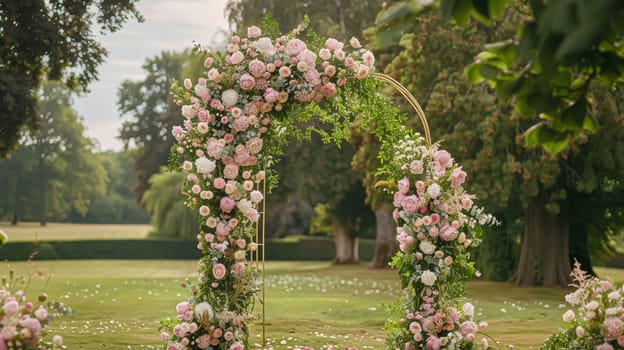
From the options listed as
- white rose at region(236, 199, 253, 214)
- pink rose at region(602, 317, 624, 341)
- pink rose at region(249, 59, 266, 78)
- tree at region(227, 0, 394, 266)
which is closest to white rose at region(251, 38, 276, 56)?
pink rose at region(249, 59, 266, 78)

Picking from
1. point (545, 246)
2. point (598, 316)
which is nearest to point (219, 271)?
point (598, 316)

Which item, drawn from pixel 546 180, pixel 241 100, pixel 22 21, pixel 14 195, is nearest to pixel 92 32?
pixel 22 21

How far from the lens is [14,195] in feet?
157

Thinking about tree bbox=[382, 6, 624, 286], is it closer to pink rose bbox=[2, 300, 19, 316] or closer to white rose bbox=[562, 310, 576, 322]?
white rose bbox=[562, 310, 576, 322]

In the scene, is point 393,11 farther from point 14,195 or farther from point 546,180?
point 14,195

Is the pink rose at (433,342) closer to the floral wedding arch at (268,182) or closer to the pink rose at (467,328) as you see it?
the floral wedding arch at (268,182)

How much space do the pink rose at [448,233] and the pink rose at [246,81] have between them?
6.77ft

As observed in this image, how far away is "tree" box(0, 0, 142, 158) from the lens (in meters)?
14.2

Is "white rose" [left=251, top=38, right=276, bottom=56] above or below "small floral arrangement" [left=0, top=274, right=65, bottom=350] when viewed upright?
above

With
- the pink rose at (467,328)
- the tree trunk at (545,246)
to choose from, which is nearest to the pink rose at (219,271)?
the pink rose at (467,328)

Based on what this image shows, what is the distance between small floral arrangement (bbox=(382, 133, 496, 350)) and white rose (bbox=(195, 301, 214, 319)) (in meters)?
1.74

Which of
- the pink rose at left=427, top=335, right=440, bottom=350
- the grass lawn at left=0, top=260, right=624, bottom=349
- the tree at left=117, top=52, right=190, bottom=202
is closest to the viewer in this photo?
the pink rose at left=427, top=335, right=440, bottom=350

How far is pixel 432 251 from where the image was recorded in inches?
257

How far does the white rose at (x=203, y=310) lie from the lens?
595 cm
